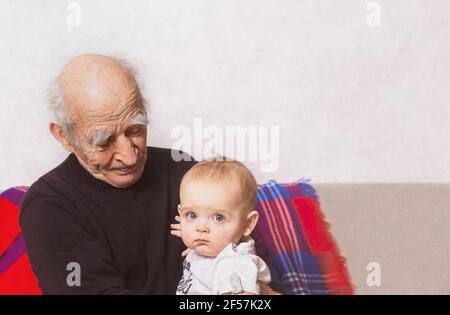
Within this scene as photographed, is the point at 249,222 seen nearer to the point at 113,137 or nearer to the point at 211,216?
the point at 211,216

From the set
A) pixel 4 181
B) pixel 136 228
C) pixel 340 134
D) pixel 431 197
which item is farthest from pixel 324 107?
pixel 4 181

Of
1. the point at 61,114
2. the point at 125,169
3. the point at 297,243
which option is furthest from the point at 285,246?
the point at 61,114

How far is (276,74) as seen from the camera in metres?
2.80

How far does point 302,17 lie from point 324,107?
401 millimetres

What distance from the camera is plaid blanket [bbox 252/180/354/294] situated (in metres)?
2.44

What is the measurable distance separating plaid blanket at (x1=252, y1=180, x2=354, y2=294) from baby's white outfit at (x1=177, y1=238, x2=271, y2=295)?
1.00 ft

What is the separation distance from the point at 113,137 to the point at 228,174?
419mm

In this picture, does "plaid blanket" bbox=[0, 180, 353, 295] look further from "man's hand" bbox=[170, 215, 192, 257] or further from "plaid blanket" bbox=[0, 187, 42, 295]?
"man's hand" bbox=[170, 215, 192, 257]

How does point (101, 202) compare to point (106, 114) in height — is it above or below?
below

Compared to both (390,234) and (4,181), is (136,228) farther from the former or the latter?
(390,234)

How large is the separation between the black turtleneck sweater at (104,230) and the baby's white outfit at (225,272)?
0.46 ft

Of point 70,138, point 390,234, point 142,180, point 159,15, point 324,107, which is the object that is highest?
point 159,15

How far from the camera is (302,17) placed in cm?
280

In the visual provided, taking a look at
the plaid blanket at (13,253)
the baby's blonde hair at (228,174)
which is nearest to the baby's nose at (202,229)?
the baby's blonde hair at (228,174)
